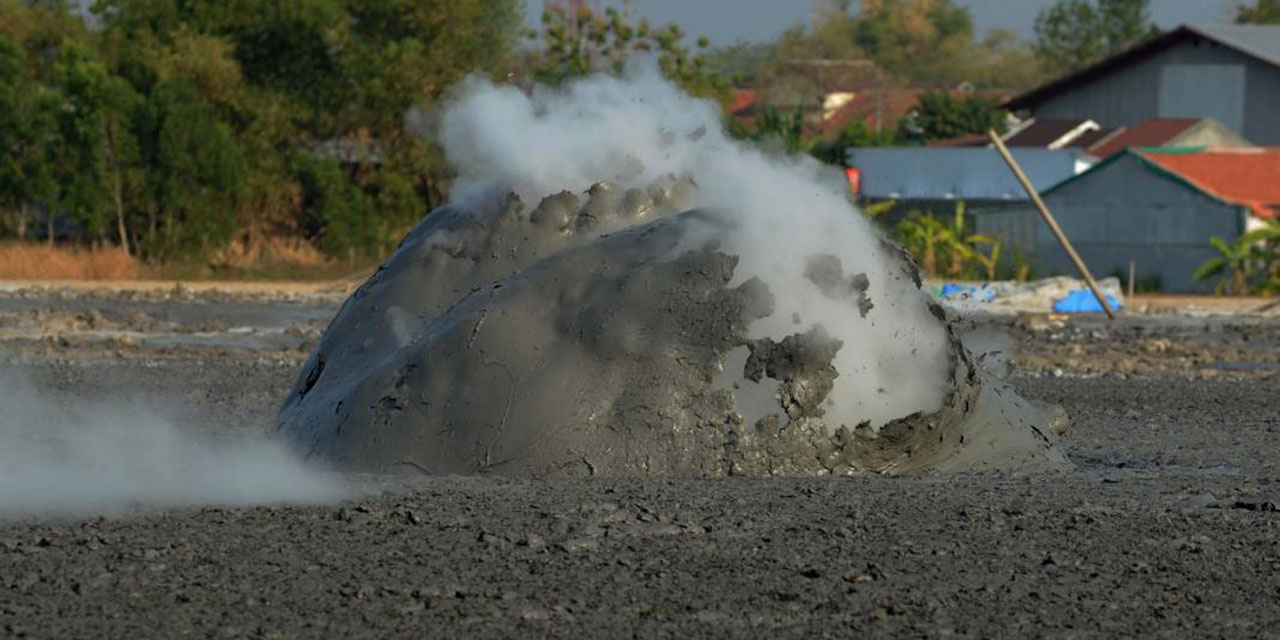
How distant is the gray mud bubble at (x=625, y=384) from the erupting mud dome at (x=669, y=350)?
1cm

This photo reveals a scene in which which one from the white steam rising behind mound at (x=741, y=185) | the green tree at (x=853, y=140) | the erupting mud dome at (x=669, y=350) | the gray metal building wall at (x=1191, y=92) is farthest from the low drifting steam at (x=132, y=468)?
the gray metal building wall at (x=1191, y=92)

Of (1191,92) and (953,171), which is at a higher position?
(1191,92)

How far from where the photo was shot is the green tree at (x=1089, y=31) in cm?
11375

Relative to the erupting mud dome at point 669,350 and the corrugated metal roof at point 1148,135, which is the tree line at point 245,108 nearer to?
the corrugated metal roof at point 1148,135

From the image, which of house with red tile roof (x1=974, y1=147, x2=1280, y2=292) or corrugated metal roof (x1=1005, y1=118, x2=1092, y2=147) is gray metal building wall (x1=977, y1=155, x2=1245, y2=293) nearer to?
house with red tile roof (x1=974, y1=147, x2=1280, y2=292)

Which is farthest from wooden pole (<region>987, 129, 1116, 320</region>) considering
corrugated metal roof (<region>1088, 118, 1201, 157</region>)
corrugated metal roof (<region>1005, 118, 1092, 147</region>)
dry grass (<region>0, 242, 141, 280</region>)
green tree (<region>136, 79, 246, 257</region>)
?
corrugated metal roof (<region>1005, 118, 1092, 147</region>)

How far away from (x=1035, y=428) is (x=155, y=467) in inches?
215

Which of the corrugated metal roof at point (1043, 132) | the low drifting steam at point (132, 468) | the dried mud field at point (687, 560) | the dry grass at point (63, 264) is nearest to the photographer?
the dried mud field at point (687, 560)

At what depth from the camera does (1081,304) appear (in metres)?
31.3

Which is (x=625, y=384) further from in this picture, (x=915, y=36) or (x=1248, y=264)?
(x=915, y=36)

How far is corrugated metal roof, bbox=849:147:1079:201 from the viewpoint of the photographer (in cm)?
4494

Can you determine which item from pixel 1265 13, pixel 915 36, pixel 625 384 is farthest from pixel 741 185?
pixel 915 36

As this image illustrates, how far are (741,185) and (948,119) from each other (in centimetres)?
6025

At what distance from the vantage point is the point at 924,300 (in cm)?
1154
